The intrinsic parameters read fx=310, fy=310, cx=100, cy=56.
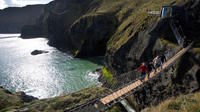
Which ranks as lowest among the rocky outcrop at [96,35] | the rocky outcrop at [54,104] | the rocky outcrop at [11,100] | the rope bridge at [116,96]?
the rocky outcrop at [96,35]

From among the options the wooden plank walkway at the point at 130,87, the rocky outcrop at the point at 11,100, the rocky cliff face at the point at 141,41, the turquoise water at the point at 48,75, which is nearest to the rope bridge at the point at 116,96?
the wooden plank walkway at the point at 130,87

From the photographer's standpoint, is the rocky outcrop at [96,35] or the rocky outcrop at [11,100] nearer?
the rocky outcrop at [11,100]

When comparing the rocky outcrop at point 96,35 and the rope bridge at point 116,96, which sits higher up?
the rope bridge at point 116,96

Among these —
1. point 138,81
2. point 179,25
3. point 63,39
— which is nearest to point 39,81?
point 179,25

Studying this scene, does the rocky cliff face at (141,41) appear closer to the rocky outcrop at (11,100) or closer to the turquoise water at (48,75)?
the turquoise water at (48,75)

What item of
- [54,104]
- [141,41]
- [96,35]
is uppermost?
[141,41]

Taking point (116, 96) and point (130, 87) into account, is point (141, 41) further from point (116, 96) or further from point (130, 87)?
point (116, 96)

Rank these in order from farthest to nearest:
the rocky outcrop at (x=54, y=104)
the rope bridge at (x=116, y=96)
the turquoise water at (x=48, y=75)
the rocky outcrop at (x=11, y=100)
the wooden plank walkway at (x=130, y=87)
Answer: the turquoise water at (x=48, y=75), the rocky outcrop at (x=11, y=100), the rocky outcrop at (x=54, y=104), the wooden plank walkway at (x=130, y=87), the rope bridge at (x=116, y=96)

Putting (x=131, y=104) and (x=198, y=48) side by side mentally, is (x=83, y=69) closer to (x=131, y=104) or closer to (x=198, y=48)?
(x=131, y=104)

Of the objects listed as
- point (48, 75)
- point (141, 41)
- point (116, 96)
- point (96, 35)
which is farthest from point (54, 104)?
point (96, 35)

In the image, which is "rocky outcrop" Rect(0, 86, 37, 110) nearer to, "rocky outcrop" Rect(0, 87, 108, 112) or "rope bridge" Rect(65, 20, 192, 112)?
"rocky outcrop" Rect(0, 87, 108, 112)

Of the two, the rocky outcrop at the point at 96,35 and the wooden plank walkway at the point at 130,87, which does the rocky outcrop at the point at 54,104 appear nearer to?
the wooden plank walkway at the point at 130,87

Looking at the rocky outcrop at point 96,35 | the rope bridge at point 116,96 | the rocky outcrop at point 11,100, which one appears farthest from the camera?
the rocky outcrop at point 96,35
